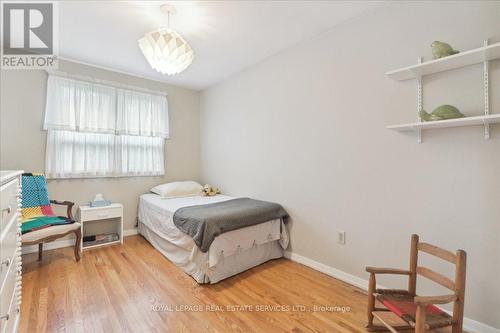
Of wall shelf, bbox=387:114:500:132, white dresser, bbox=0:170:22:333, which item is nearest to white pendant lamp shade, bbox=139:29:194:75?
white dresser, bbox=0:170:22:333

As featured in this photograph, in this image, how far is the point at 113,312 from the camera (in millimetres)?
1817

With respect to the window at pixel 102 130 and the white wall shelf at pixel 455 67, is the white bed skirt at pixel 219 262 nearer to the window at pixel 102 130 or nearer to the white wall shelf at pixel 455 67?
the window at pixel 102 130

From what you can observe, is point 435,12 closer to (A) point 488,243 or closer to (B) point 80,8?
(A) point 488,243

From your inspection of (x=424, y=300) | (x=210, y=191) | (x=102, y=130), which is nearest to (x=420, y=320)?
(x=424, y=300)

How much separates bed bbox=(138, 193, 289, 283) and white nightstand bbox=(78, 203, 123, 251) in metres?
0.46

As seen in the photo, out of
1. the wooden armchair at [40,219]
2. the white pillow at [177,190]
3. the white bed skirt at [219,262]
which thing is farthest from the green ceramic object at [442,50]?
the wooden armchair at [40,219]

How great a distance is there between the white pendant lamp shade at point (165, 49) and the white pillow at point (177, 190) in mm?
1953

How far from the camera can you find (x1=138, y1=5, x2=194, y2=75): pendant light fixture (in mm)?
1924

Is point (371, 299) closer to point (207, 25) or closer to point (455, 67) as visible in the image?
point (455, 67)

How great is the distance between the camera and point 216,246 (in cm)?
223

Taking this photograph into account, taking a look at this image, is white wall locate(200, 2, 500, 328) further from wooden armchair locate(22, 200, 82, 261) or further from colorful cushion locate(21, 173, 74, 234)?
colorful cushion locate(21, 173, 74, 234)

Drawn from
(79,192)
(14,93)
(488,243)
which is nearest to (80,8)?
(14,93)

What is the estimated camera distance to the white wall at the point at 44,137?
2.82 metres

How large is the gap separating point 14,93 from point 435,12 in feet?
14.4
